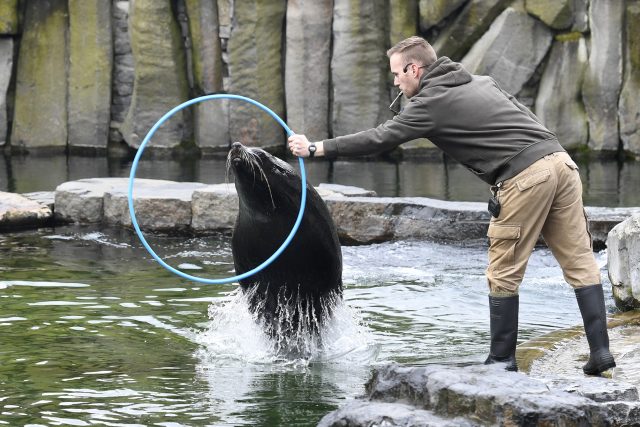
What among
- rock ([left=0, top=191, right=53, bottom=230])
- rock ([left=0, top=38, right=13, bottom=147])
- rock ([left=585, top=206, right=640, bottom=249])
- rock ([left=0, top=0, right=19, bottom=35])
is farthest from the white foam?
rock ([left=0, top=38, right=13, bottom=147])

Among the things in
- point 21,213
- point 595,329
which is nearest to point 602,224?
point 595,329

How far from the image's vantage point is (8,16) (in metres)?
17.5

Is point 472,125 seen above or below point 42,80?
below

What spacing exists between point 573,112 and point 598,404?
12.9 m

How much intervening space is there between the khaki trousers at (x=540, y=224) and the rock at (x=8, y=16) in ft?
45.3

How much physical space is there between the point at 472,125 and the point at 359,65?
12.1m

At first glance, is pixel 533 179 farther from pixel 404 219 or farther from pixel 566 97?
pixel 566 97

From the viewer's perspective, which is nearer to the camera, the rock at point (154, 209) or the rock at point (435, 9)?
the rock at point (154, 209)

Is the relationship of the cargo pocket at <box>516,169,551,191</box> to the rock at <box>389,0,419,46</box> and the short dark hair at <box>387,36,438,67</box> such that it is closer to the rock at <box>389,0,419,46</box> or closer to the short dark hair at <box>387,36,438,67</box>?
the short dark hair at <box>387,36,438,67</box>

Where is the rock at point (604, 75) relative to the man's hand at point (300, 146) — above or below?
above

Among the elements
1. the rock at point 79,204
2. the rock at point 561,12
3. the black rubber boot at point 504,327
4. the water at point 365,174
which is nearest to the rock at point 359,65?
the water at point 365,174

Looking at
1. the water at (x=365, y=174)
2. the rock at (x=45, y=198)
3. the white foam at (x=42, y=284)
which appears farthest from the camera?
the water at (x=365, y=174)

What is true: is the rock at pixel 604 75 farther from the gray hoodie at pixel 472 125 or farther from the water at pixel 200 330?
the gray hoodie at pixel 472 125

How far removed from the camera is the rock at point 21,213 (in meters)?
10.5
